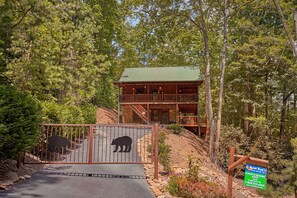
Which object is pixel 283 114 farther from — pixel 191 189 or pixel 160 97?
pixel 191 189

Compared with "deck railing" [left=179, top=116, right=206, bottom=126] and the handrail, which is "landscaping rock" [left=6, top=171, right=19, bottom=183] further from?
the handrail

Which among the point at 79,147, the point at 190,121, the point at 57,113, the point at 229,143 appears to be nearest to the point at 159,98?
the point at 190,121

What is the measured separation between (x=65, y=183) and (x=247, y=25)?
2018 cm

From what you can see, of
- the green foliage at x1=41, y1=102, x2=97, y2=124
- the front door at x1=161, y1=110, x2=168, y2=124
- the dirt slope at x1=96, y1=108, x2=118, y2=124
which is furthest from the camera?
the front door at x1=161, y1=110, x2=168, y2=124

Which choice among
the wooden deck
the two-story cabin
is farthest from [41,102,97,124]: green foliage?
the wooden deck

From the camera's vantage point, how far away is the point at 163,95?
28.8m

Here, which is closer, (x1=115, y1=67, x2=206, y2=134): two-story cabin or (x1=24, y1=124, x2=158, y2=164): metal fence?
(x1=24, y1=124, x2=158, y2=164): metal fence

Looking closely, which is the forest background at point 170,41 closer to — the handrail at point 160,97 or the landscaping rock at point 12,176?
the landscaping rock at point 12,176

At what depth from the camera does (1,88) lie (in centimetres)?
732

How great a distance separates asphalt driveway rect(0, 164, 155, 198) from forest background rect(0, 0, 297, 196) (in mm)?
1267

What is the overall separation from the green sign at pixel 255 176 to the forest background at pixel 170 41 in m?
6.21

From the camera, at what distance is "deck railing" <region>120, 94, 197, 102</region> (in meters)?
28.2

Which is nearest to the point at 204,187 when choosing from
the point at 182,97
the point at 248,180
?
the point at 248,180

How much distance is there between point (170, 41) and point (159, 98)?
7840 millimetres
